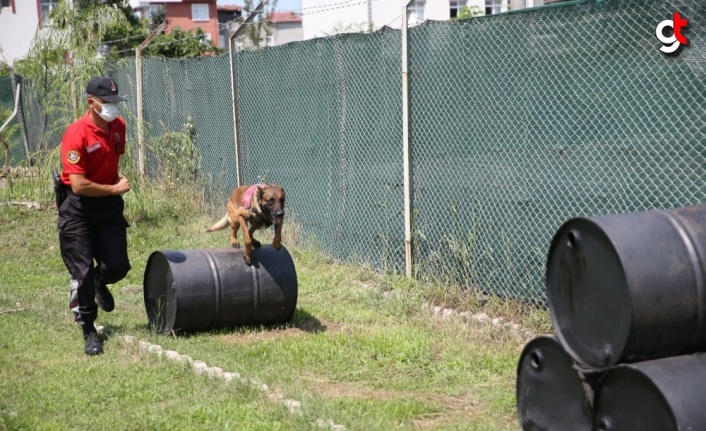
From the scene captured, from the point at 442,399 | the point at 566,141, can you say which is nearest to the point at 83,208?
the point at 442,399

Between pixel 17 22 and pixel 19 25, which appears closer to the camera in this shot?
pixel 17 22

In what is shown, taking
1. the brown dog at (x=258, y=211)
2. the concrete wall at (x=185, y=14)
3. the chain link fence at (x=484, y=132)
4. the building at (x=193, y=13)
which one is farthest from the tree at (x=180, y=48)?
the concrete wall at (x=185, y=14)

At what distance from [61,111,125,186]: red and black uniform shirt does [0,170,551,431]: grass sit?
1268 millimetres

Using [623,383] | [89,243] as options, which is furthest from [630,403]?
[89,243]

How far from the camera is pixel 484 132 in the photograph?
7605 millimetres

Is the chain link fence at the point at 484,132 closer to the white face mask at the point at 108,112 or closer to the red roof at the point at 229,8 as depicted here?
the white face mask at the point at 108,112

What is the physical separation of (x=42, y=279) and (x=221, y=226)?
276 cm

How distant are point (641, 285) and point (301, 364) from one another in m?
2.94

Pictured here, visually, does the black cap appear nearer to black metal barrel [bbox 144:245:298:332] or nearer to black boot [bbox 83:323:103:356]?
black metal barrel [bbox 144:245:298:332]

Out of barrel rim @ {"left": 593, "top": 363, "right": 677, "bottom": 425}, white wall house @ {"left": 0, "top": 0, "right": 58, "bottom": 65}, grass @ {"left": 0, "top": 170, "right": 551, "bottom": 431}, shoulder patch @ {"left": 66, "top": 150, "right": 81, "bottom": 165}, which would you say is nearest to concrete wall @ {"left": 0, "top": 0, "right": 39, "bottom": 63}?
white wall house @ {"left": 0, "top": 0, "right": 58, "bottom": 65}

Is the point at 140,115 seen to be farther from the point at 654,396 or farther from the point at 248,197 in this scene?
the point at 654,396

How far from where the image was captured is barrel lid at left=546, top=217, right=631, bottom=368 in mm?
3994

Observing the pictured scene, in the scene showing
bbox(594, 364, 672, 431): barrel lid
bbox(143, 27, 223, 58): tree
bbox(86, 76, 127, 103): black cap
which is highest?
bbox(143, 27, 223, 58): tree

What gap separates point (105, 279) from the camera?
719 cm
